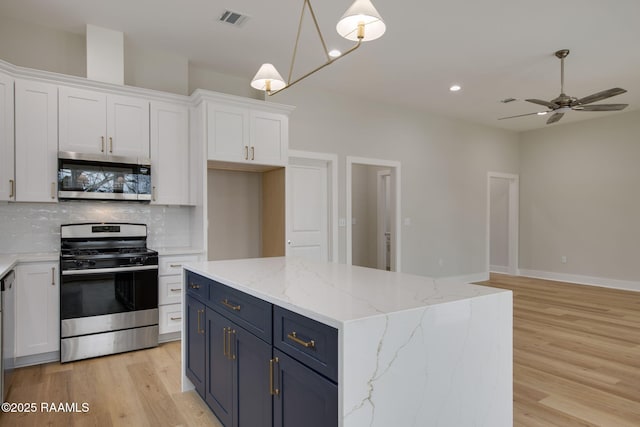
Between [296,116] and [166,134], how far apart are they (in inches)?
68.6

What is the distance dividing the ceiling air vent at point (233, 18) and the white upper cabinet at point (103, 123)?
1.12 m

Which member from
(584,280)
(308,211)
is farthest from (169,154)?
(584,280)

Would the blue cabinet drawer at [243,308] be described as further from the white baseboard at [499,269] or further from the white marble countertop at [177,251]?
the white baseboard at [499,269]

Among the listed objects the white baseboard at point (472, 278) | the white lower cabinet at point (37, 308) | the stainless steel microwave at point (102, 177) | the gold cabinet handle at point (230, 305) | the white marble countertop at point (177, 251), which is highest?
the stainless steel microwave at point (102, 177)

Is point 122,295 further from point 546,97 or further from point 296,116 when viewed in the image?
point 546,97

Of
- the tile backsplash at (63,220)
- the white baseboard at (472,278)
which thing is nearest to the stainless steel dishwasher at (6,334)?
the tile backsplash at (63,220)

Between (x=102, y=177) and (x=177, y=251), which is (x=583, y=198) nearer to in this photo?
(x=177, y=251)

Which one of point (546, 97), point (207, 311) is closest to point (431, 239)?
point (546, 97)

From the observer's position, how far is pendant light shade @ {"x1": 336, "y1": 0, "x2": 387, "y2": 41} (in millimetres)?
1828

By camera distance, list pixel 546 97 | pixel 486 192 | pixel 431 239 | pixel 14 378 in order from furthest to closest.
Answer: pixel 486 192
pixel 431 239
pixel 546 97
pixel 14 378

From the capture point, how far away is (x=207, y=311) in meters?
2.34

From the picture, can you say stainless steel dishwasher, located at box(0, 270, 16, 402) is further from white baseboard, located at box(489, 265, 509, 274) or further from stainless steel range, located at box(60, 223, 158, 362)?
white baseboard, located at box(489, 265, 509, 274)

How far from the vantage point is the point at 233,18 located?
3.46 m

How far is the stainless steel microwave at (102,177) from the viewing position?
3.46 meters
